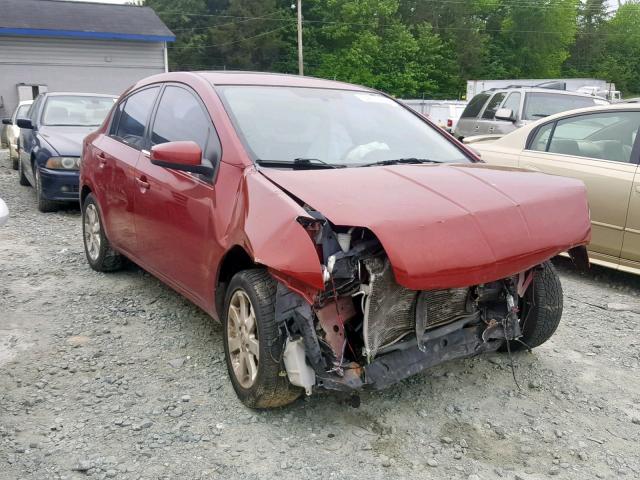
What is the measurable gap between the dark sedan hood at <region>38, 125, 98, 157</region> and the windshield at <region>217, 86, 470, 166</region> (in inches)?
185

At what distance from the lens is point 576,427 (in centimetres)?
313

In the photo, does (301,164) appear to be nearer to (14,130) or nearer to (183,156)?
(183,156)

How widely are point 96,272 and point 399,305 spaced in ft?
11.5

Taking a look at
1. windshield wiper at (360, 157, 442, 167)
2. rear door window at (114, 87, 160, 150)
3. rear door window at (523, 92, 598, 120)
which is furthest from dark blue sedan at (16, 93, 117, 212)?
rear door window at (523, 92, 598, 120)

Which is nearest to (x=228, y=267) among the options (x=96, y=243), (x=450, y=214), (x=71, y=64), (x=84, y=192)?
(x=450, y=214)

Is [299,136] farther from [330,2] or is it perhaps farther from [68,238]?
[330,2]

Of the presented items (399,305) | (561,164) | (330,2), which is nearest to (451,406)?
(399,305)

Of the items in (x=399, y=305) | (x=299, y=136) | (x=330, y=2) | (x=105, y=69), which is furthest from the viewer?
(x=330, y=2)

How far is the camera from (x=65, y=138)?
8180 millimetres

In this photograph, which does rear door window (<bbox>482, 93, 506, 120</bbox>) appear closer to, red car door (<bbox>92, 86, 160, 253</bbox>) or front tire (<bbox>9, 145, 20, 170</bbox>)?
red car door (<bbox>92, 86, 160, 253</bbox>)

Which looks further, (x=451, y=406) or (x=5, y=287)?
(x=5, y=287)

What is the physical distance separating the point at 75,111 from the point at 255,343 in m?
7.43

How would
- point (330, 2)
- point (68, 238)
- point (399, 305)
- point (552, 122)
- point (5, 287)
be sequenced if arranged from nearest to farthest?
point (399, 305) → point (5, 287) → point (552, 122) → point (68, 238) → point (330, 2)

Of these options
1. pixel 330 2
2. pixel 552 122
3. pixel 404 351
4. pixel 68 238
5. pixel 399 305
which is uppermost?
pixel 330 2
